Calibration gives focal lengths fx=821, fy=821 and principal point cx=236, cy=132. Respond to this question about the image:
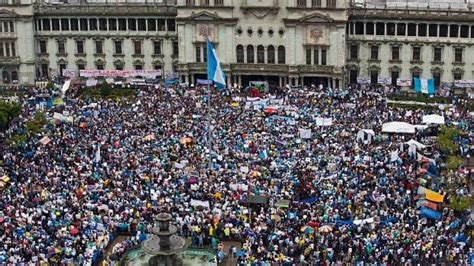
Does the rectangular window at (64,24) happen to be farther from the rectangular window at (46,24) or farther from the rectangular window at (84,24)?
the rectangular window at (84,24)

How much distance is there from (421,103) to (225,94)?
19303mm

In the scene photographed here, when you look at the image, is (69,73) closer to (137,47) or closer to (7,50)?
(7,50)

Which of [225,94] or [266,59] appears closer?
[225,94]

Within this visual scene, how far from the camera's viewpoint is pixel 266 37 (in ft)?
297

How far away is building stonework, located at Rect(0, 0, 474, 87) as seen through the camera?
291 ft

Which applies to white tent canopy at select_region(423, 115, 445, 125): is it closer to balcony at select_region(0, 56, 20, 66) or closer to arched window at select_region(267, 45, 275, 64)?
arched window at select_region(267, 45, 275, 64)

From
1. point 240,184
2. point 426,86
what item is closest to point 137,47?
point 426,86

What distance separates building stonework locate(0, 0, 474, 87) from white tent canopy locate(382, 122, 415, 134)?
22942 mm

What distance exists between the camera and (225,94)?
82.8 meters

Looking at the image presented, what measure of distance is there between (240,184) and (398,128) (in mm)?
18879

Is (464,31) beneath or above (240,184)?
above

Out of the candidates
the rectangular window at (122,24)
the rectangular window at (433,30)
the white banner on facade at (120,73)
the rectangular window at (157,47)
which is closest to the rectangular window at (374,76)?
the rectangular window at (433,30)

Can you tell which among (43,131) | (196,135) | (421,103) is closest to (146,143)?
(196,135)

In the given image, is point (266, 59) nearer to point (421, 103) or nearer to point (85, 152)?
point (421, 103)
